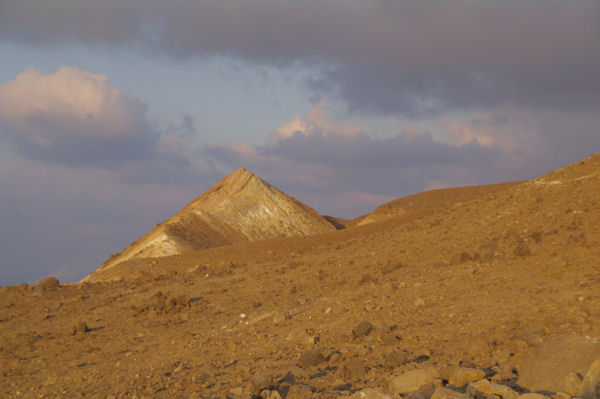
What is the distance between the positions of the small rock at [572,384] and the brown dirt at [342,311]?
0.76m

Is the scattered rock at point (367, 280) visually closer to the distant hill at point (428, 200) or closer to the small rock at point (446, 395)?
the small rock at point (446, 395)

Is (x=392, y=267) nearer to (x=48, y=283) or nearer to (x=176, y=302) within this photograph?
(x=176, y=302)

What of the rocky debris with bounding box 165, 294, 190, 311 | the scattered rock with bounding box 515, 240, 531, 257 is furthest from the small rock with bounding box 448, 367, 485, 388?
the rocky debris with bounding box 165, 294, 190, 311

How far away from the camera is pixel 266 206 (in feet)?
98.1

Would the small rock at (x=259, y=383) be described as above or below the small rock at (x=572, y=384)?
above

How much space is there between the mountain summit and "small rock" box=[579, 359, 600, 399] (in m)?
20.3

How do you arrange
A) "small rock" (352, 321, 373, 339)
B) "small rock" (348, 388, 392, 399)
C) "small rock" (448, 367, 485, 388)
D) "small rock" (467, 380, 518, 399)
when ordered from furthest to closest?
"small rock" (352, 321, 373, 339), "small rock" (448, 367, 485, 388), "small rock" (348, 388, 392, 399), "small rock" (467, 380, 518, 399)

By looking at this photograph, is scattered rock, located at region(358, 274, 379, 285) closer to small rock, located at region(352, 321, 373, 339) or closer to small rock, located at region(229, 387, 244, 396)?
small rock, located at region(352, 321, 373, 339)

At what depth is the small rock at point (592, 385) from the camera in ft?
15.1

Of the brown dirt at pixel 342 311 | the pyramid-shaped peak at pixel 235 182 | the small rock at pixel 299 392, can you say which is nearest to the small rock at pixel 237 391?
the brown dirt at pixel 342 311

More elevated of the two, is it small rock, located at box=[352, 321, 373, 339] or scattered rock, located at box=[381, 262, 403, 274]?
scattered rock, located at box=[381, 262, 403, 274]

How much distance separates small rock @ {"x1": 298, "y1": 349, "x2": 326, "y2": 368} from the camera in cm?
693

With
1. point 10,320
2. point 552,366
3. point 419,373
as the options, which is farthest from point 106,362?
point 552,366

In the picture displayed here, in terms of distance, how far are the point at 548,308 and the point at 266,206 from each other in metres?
23.0
